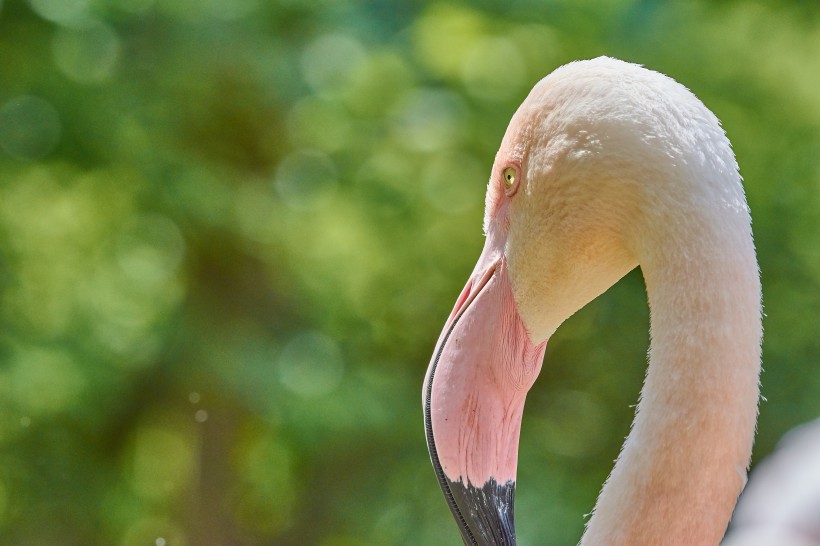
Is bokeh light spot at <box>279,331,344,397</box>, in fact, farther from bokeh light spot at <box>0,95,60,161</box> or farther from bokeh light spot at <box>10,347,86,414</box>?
bokeh light spot at <box>0,95,60,161</box>

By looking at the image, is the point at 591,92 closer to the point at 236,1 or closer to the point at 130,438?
the point at 236,1

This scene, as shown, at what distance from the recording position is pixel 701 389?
964 mm

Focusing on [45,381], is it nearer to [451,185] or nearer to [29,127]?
[29,127]

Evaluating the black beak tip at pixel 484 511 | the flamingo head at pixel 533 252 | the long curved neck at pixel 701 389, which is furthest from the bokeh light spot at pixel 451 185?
the long curved neck at pixel 701 389

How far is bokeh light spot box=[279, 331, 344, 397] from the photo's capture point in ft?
12.4

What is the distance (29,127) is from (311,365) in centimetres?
131

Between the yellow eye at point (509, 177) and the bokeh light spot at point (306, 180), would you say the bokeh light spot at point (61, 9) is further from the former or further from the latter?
the yellow eye at point (509, 177)

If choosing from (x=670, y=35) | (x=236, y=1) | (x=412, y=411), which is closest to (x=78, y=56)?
(x=236, y=1)

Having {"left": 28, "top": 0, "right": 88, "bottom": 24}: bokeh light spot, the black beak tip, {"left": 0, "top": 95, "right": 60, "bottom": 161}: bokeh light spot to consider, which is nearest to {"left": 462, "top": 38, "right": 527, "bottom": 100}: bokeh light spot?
{"left": 28, "top": 0, "right": 88, "bottom": 24}: bokeh light spot

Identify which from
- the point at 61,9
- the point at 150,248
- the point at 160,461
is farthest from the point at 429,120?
the point at 160,461

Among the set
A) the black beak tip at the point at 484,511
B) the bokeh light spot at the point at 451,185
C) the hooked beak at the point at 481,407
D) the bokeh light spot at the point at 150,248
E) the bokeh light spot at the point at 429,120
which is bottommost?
the bokeh light spot at the point at 150,248

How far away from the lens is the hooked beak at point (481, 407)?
1.10 meters

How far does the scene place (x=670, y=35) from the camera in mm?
3793

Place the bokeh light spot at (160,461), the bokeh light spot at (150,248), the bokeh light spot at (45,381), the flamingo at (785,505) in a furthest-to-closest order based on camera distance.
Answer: the bokeh light spot at (160,461) → the bokeh light spot at (150,248) → the bokeh light spot at (45,381) → the flamingo at (785,505)
